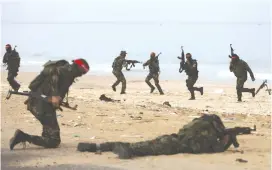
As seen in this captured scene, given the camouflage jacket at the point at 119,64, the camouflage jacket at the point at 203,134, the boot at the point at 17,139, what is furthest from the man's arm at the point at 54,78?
the camouflage jacket at the point at 119,64

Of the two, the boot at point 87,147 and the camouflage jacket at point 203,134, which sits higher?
the camouflage jacket at point 203,134

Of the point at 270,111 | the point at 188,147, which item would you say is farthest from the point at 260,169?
the point at 270,111

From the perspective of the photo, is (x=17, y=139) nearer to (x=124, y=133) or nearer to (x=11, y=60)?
(x=124, y=133)

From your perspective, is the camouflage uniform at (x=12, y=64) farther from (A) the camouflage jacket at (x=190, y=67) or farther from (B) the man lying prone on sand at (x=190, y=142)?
(B) the man lying prone on sand at (x=190, y=142)

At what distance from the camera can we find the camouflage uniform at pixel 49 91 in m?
8.29

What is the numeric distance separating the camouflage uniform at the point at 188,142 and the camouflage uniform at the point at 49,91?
29.2 inches

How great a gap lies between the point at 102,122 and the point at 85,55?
4646cm

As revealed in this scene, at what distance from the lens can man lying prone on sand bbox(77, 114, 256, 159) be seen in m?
7.96

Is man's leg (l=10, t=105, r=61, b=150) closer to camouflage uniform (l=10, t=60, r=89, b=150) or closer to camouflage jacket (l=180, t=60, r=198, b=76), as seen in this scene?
camouflage uniform (l=10, t=60, r=89, b=150)

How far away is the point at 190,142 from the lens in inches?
320

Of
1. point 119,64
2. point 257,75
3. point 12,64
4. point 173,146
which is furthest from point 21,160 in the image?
point 257,75

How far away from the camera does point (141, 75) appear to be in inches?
1363

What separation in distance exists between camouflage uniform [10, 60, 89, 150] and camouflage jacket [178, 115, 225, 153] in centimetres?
155

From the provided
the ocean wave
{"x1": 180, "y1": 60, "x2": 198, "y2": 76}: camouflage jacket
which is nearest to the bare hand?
{"x1": 180, "y1": 60, "x2": 198, "y2": 76}: camouflage jacket
